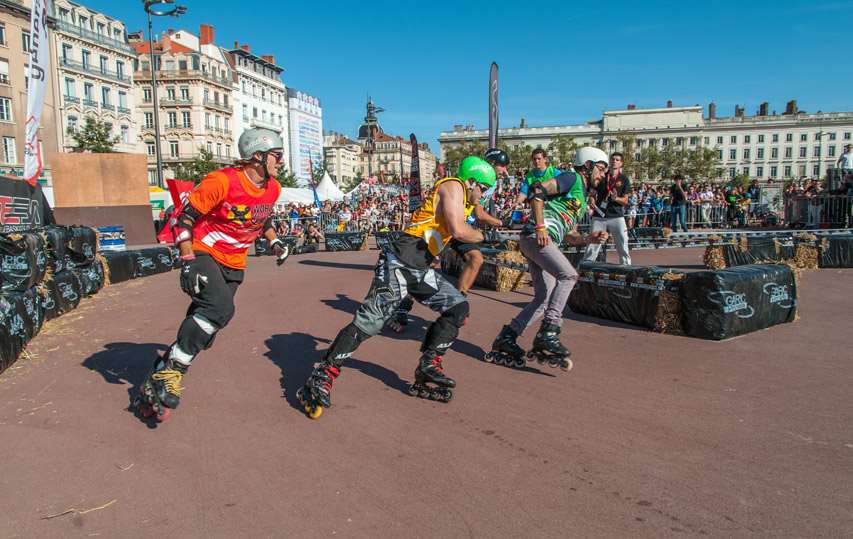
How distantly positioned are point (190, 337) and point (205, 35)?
300ft

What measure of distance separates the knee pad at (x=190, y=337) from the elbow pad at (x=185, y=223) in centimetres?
63

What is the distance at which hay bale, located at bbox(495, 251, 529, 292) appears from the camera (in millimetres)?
9656

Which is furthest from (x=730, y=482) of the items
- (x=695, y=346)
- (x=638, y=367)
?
(x=695, y=346)

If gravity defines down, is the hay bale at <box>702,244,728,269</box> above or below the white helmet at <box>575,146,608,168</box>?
below

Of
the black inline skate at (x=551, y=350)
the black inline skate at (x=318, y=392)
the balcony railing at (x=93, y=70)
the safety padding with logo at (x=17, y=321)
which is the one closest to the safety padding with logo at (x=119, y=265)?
the safety padding with logo at (x=17, y=321)

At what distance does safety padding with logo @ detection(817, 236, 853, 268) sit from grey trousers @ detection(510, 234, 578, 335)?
9.21 m

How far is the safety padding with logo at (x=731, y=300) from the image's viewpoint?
20.1 feet

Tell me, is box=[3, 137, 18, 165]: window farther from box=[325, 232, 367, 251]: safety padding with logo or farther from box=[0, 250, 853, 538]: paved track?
box=[0, 250, 853, 538]: paved track

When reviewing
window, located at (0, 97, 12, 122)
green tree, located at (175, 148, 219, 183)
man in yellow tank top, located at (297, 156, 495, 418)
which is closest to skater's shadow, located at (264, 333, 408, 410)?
man in yellow tank top, located at (297, 156, 495, 418)

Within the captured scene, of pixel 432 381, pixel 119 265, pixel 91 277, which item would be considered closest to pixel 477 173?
pixel 432 381

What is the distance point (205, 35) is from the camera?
3253 inches

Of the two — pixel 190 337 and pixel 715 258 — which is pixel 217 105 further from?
pixel 190 337

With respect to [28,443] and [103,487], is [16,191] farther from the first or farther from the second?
[103,487]

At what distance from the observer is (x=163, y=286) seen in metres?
11.7
